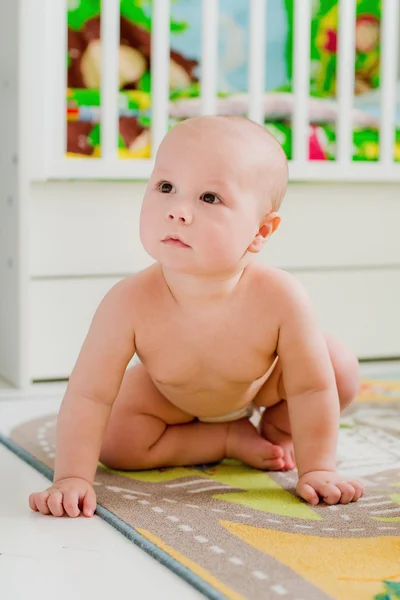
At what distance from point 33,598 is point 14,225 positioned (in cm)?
101

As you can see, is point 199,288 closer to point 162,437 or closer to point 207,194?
point 207,194

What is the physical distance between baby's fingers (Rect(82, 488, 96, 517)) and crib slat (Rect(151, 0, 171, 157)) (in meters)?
0.88

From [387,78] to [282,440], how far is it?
99 centimetres

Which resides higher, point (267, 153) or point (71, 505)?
point (267, 153)

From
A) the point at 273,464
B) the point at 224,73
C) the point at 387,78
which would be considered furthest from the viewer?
the point at 224,73

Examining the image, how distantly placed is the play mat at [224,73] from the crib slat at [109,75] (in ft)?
0.16

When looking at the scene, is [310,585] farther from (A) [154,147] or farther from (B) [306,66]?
(B) [306,66]

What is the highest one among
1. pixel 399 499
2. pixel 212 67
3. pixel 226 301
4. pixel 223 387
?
pixel 212 67

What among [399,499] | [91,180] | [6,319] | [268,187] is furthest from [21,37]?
[399,499]

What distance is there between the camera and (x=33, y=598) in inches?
33.4

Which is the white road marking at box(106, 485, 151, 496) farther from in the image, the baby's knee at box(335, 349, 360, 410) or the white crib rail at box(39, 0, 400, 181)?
the white crib rail at box(39, 0, 400, 181)

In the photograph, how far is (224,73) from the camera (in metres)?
2.36

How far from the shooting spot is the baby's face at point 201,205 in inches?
42.1

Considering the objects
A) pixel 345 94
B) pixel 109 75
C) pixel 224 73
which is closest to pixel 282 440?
pixel 109 75
